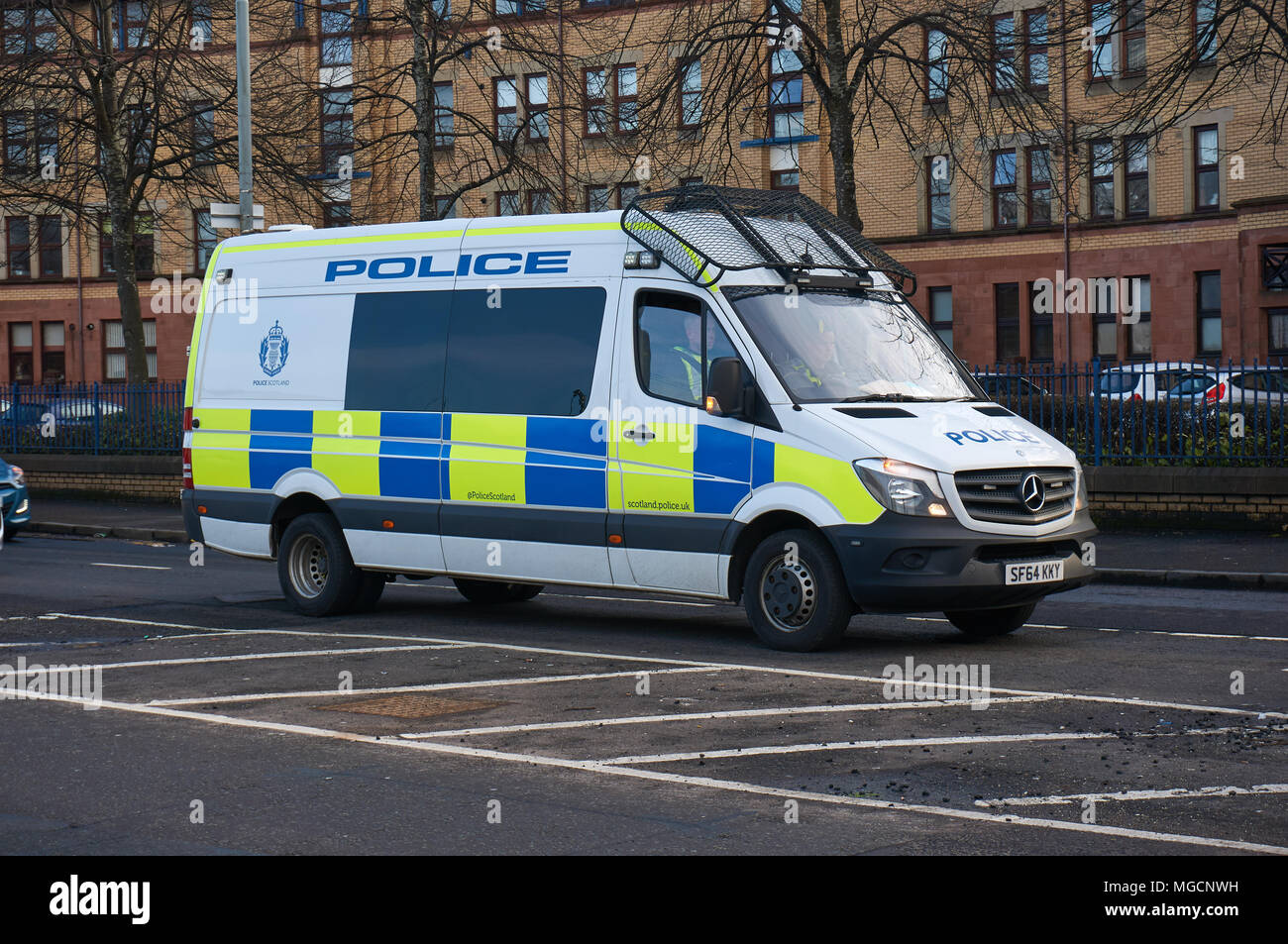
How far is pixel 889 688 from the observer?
357 inches


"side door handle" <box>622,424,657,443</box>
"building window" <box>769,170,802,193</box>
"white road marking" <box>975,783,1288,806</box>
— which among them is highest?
"building window" <box>769,170,802,193</box>

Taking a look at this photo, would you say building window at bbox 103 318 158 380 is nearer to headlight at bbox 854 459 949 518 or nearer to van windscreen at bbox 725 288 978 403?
van windscreen at bbox 725 288 978 403

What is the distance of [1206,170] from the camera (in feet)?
130

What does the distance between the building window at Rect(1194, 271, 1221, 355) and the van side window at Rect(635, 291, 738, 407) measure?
31873mm

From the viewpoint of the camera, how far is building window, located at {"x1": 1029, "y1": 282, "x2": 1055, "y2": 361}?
42406 millimetres

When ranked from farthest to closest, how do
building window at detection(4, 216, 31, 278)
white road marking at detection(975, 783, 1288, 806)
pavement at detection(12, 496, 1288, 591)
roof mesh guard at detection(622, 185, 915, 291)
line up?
building window at detection(4, 216, 31, 278) < pavement at detection(12, 496, 1288, 591) < roof mesh guard at detection(622, 185, 915, 291) < white road marking at detection(975, 783, 1288, 806)

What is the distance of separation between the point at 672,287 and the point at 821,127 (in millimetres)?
31651

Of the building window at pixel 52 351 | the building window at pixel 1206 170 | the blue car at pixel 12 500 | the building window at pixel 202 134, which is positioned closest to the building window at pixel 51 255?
the building window at pixel 52 351

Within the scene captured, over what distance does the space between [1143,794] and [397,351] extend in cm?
725

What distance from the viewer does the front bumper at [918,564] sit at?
32.7 ft

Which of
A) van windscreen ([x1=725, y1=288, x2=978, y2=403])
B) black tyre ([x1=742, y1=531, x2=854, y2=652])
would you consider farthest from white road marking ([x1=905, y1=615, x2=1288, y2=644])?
black tyre ([x1=742, y1=531, x2=854, y2=652])

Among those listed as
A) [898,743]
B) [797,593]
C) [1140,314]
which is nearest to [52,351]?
[1140,314]

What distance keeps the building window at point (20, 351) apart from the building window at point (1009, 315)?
3259 centimetres
